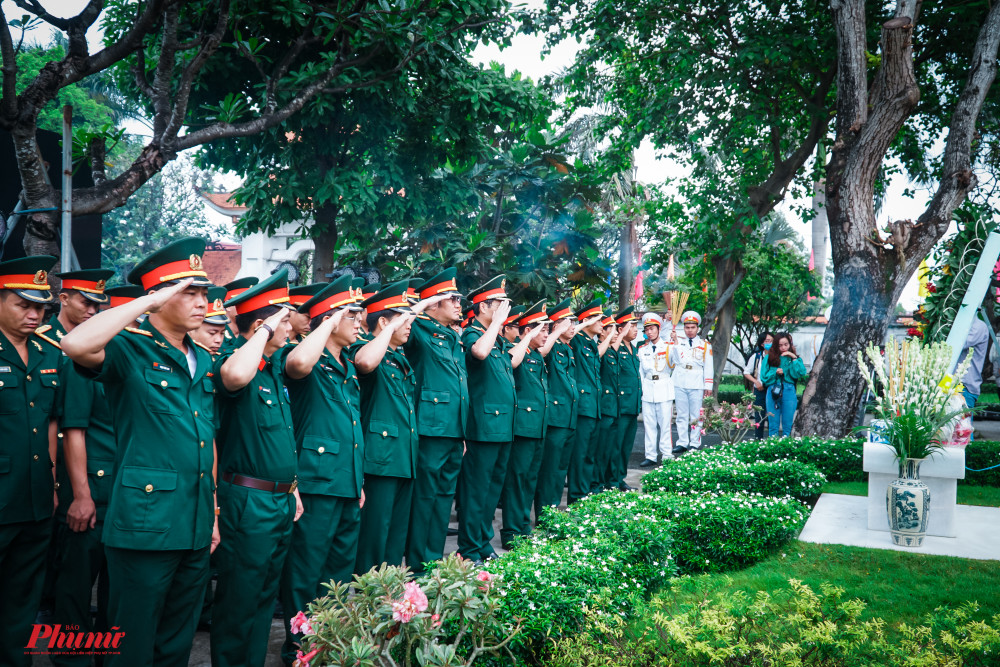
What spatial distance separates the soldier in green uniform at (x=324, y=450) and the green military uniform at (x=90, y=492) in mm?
943

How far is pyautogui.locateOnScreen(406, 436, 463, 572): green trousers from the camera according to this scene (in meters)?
5.46

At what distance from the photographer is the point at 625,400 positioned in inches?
364

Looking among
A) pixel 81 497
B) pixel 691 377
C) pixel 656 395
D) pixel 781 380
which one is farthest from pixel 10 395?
pixel 781 380

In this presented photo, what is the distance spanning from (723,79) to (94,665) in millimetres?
12317

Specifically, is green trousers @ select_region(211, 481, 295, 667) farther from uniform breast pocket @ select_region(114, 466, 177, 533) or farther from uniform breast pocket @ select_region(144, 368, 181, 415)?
uniform breast pocket @ select_region(144, 368, 181, 415)

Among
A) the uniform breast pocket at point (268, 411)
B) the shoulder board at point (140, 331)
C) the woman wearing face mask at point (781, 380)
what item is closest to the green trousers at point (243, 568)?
the uniform breast pocket at point (268, 411)

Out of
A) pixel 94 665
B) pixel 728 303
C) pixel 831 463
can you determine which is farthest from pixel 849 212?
pixel 94 665

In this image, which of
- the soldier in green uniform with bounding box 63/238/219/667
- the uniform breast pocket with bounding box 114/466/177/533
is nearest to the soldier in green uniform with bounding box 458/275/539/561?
the soldier in green uniform with bounding box 63/238/219/667

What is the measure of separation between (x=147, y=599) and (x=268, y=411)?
0.99m

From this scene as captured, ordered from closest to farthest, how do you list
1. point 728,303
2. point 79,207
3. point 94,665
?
point 94,665 < point 79,207 < point 728,303

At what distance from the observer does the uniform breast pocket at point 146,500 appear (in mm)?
3127

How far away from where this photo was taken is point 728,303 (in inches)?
723

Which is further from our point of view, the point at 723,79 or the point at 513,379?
the point at 723,79

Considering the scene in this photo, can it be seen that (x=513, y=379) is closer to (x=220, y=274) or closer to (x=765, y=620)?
(x=765, y=620)
